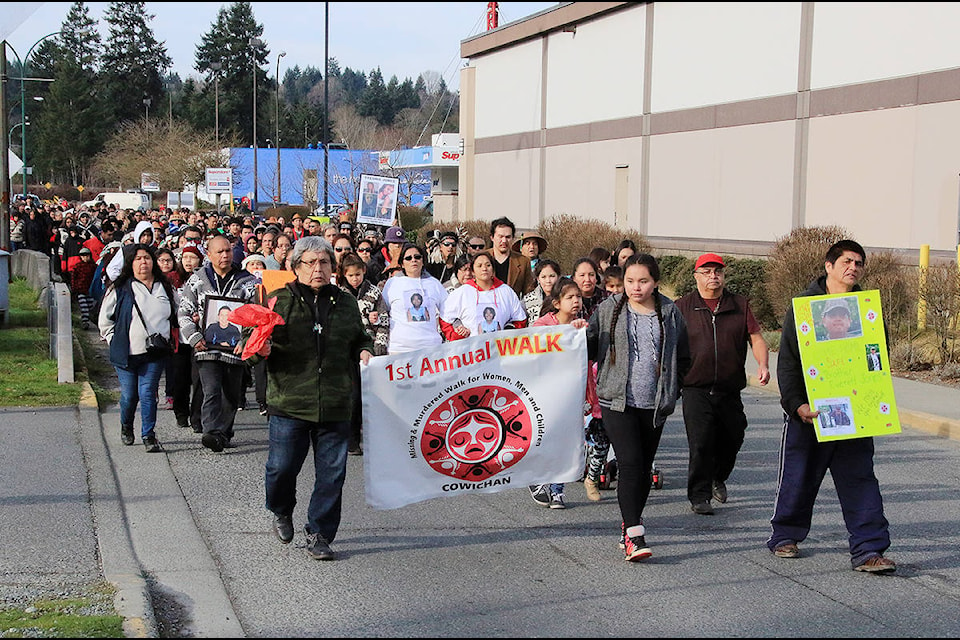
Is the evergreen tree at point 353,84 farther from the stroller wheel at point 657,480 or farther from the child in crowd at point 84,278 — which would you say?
the stroller wheel at point 657,480

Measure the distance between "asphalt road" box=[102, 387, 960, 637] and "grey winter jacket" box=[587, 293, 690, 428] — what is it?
0.96 meters

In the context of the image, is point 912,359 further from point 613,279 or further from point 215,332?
point 215,332

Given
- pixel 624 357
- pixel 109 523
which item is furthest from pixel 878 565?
pixel 109 523

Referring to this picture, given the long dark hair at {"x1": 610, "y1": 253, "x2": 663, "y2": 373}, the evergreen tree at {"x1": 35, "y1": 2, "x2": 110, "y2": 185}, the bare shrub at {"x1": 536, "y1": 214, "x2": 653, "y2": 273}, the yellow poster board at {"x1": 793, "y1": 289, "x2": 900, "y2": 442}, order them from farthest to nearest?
the evergreen tree at {"x1": 35, "y1": 2, "x2": 110, "y2": 185}, the bare shrub at {"x1": 536, "y1": 214, "x2": 653, "y2": 273}, the long dark hair at {"x1": 610, "y1": 253, "x2": 663, "y2": 373}, the yellow poster board at {"x1": 793, "y1": 289, "x2": 900, "y2": 442}

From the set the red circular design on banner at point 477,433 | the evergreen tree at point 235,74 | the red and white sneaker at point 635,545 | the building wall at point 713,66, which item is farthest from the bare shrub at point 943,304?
the evergreen tree at point 235,74

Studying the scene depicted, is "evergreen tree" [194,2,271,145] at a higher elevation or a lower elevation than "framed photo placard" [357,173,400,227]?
higher

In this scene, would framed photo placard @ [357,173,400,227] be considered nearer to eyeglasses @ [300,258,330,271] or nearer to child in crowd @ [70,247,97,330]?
child in crowd @ [70,247,97,330]

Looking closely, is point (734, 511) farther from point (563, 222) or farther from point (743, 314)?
point (563, 222)

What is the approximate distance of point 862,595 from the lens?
6.04 metres

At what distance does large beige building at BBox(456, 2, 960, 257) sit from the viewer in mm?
20859

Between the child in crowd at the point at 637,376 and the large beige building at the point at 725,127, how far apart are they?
705cm

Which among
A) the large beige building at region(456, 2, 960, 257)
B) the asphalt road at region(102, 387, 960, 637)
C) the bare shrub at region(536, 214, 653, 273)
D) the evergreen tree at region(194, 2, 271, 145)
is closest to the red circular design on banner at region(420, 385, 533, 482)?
the asphalt road at region(102, 387, 960, 637)

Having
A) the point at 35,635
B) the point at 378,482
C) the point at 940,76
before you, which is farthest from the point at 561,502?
the point at 940,76

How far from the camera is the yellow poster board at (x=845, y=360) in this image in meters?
6.52
